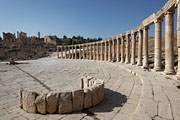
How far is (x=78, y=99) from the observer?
3.00 meters

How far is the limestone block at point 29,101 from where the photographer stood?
2.95 m

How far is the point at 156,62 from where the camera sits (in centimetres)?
812

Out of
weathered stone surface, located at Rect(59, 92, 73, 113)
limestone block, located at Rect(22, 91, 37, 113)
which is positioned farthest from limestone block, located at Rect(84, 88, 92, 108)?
limestone block, located at Rect(22, 91, 37, 113)

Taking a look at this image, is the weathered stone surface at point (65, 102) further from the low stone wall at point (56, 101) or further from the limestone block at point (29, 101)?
the limestone block at point (29, 101)

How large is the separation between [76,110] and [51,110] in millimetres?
665

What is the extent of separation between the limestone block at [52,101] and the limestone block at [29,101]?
1.32ft

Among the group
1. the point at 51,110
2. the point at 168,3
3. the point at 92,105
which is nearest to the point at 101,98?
the point at 92,105

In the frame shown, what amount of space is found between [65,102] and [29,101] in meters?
1.01

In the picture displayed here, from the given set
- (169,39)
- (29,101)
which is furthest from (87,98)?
(169,39)

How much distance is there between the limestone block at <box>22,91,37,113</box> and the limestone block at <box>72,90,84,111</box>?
3.48 feet

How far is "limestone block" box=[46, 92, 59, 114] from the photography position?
287cm

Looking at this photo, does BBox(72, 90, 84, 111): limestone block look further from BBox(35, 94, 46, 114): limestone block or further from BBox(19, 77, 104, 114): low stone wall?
BBox(35, 94, 46, 114): limestone block

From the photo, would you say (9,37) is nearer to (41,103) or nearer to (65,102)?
(41,103)

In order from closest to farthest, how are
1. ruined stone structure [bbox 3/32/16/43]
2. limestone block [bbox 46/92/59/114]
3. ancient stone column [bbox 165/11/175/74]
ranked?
limestone block [bbox 46/92/59/114], ancient stone column [bbox 165/11/175/74], ruined stone structure [bbox 3/32/16/43]
